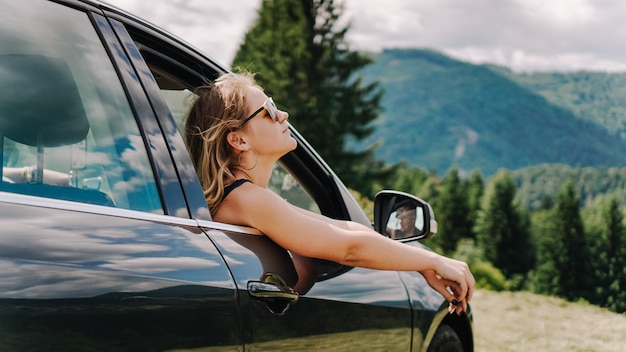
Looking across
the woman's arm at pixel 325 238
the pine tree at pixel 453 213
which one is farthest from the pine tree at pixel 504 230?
the woman's arm at pixel 325 238

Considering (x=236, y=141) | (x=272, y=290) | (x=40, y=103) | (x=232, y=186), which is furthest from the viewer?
(x=236, y=141)

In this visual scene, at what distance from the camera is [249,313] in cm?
188

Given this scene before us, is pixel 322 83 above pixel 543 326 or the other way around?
above

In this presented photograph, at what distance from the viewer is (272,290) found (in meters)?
1.99

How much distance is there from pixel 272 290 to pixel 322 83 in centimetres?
Answer: 5058

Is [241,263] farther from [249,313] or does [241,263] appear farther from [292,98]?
[292,98]

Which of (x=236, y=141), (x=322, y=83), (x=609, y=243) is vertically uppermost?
(x=322, y=83)

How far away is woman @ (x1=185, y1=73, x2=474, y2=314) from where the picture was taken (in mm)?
2197

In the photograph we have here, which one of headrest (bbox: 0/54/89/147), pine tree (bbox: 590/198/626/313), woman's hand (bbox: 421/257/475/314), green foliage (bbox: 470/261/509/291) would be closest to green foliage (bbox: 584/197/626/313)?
pine tree (bbox: 590/198/626/313)

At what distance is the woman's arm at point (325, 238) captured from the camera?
219 centimetres

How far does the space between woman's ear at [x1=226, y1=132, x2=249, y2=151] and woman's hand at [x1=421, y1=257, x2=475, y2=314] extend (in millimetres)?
668

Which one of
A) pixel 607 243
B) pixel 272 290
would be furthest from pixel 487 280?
pixel 607 243

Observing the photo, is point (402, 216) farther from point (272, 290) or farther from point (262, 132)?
point (272, 290)

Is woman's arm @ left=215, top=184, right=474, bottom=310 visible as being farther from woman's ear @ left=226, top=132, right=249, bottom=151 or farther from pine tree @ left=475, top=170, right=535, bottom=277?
pine tree @ left=475, top=170, right=535, bottom=277
